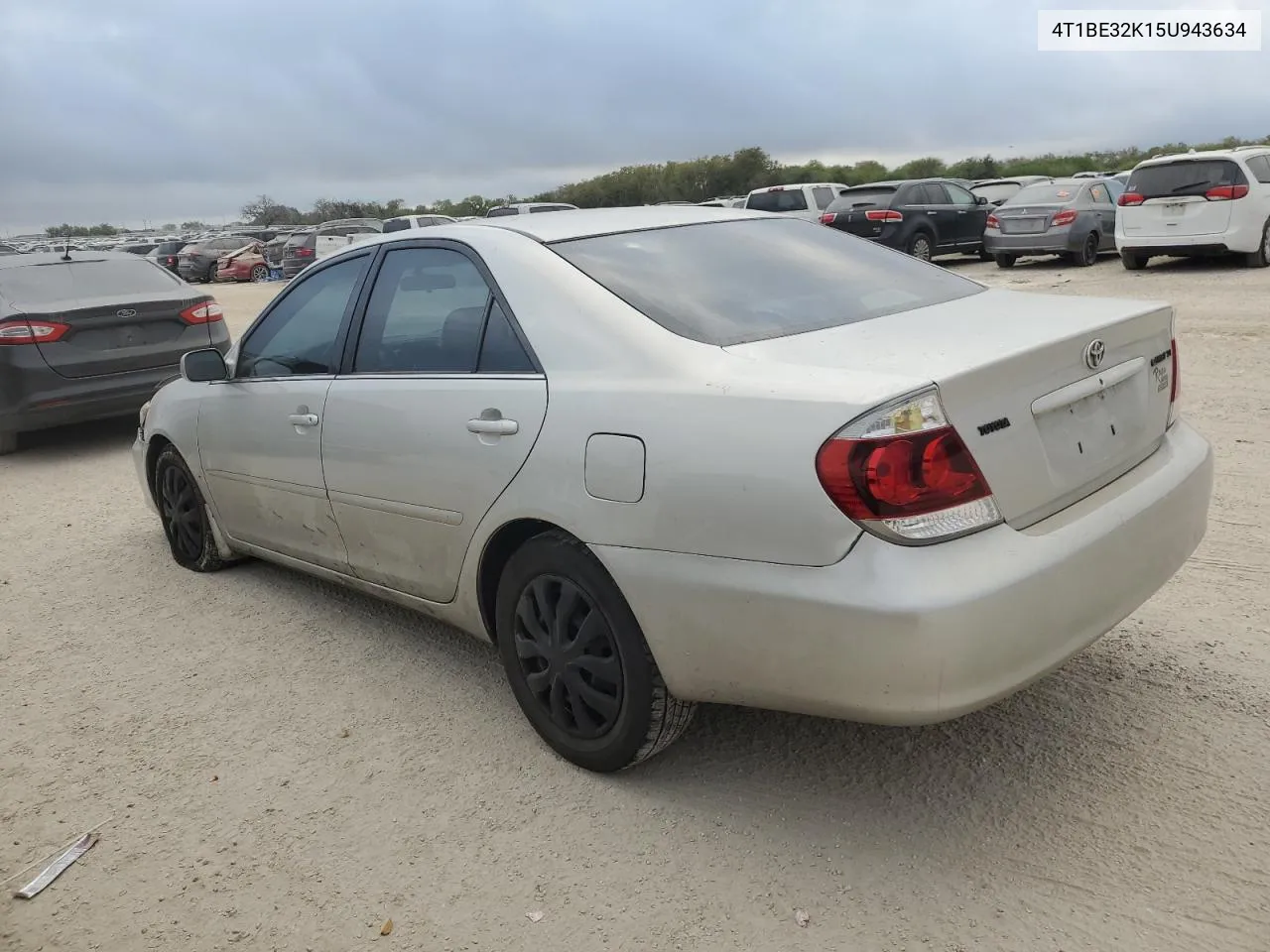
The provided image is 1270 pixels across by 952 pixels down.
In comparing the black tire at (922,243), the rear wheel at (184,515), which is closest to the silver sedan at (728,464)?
the rear wheel at (184,515)

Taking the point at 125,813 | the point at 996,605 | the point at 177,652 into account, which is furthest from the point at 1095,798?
the point at 177,652

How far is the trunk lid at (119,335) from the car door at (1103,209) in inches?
537

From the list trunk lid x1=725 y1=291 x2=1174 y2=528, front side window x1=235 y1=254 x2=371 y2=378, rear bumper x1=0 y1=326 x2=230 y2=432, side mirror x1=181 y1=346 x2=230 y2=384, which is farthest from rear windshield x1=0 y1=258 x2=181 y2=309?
trunk lid x1=725 y1=291 x2=1174 y2=528

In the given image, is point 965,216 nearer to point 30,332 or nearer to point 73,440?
point 73,440

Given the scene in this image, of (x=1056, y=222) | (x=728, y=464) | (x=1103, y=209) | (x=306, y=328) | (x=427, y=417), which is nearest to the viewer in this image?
(x=728, y=464)

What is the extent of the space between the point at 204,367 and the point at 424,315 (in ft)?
4.81

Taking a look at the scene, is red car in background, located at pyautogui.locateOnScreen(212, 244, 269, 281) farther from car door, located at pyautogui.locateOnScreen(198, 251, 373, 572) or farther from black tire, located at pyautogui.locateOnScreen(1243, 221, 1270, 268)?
car door, located at pyautogui.locateOnScreen(198, 251, 373, 572)

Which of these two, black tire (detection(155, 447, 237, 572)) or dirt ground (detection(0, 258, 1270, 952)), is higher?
black tire (detection(155, 447, 237, 572))

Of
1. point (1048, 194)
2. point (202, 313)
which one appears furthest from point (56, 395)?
point (1048, 194)

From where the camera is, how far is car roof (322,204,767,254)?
362cm

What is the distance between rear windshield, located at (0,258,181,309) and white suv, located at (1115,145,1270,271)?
1179 cm

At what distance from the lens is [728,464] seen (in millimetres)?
2588

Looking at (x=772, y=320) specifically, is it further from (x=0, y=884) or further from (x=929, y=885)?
(x=0, y=884)

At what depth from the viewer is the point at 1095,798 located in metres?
2.88
